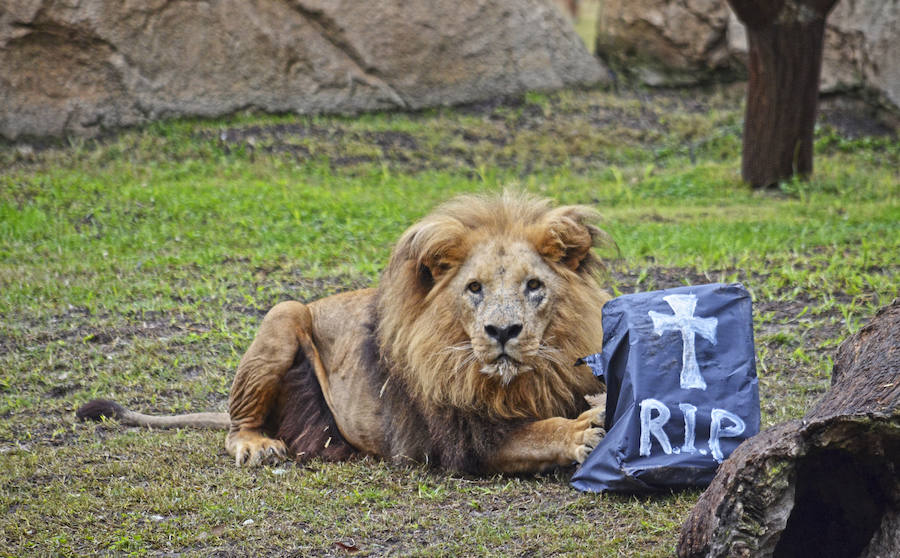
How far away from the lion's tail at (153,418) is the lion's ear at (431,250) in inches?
60.5

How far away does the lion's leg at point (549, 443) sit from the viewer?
4566 mm

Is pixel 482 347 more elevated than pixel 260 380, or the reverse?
pixel 482 347

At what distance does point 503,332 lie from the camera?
4613mm

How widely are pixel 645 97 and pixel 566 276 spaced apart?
30.0 ft

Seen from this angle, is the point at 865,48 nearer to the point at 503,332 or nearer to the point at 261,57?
the point at 261,57

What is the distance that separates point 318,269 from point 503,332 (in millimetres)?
4189

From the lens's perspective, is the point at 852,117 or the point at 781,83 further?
the point at 852,117

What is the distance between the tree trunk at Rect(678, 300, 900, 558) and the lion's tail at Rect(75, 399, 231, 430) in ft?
9.86

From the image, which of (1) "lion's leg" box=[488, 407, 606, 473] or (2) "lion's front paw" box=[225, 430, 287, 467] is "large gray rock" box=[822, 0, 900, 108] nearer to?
(1) "lion's leg" box=[488, 407, 606, 473]

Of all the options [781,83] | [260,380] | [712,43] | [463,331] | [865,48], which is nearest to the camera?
[463,331]

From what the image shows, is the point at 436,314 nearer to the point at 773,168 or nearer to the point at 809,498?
the point at 809,498

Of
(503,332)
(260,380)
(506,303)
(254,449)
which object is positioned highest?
(506,303)

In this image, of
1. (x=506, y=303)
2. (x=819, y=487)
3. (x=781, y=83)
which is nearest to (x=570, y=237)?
(x=506, y=303)

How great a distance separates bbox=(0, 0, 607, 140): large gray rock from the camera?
11.2m
